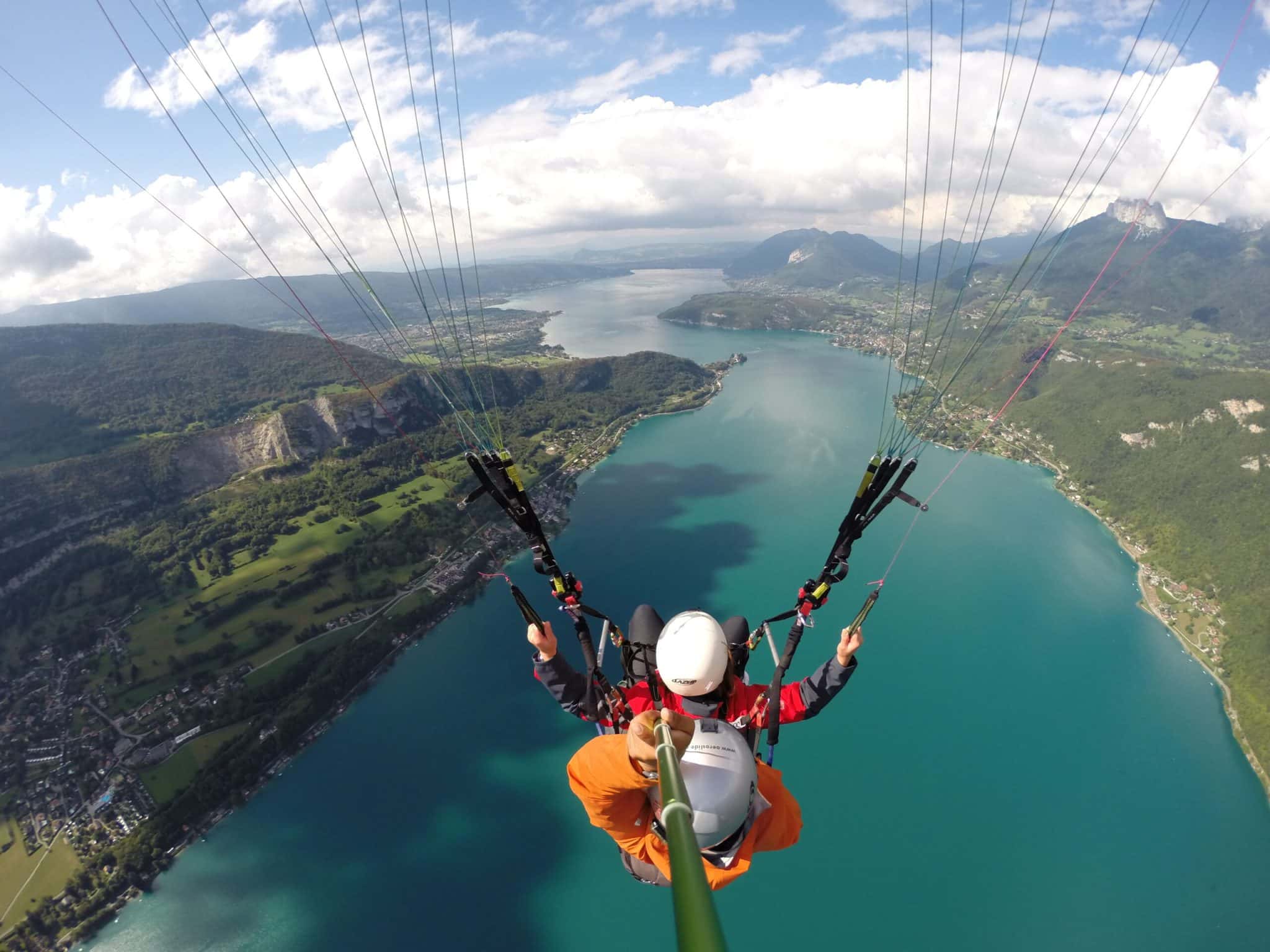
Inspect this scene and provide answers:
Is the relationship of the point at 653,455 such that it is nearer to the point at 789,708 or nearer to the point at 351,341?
the point at 789,708

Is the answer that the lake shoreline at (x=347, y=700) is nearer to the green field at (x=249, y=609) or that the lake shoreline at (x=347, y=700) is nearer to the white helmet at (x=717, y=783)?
the green field at (x=249, y=609)

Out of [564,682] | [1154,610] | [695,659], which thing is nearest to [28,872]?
[564,682]

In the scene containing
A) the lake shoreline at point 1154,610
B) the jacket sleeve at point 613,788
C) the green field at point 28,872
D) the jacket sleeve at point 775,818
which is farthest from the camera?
the lake shoreline at point 1154,610

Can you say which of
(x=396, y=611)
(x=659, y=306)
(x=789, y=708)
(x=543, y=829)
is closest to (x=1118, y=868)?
(x=543, y=829)

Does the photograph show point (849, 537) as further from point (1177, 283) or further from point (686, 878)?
point (1177, 283)

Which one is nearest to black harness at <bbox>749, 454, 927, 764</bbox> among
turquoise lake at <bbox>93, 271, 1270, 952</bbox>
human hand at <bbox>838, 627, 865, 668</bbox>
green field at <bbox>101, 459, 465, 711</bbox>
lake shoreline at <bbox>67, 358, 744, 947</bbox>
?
human hand at <bbox>838, 627, 865, 668</bbox>

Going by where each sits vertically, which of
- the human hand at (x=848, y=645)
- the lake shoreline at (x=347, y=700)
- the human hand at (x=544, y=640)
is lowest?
the lake shoreline at (x=347, y=700)

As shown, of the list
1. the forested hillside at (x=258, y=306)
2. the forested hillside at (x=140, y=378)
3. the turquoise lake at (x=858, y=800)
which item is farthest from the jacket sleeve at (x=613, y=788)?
the forested hillside at (x=258, y=306)
